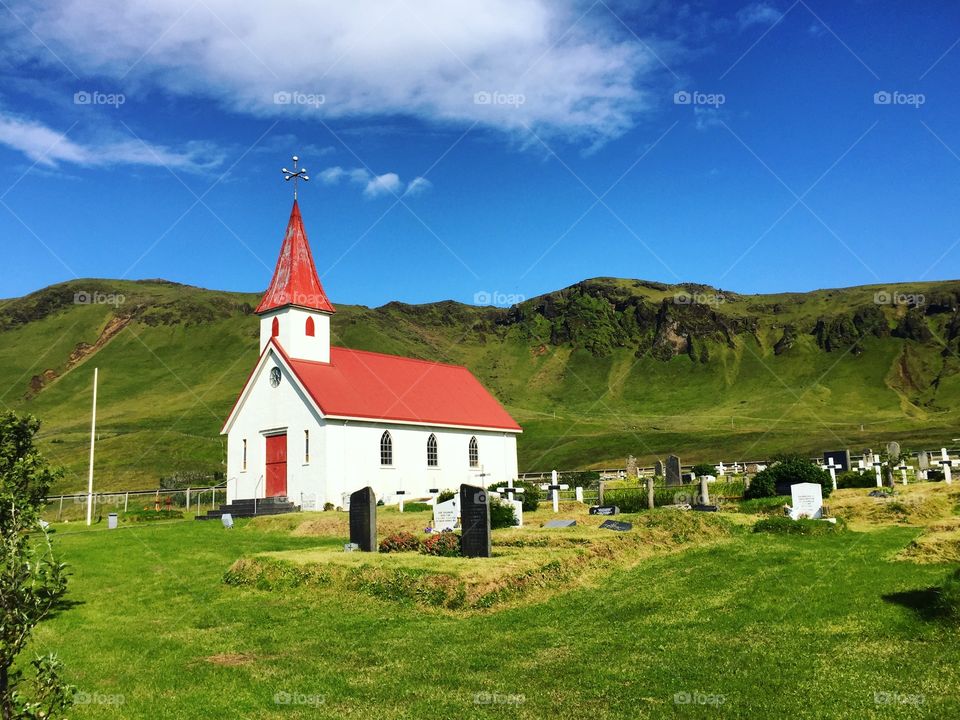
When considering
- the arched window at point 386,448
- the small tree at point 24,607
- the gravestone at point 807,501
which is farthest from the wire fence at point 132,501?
the small tree at point 24,607

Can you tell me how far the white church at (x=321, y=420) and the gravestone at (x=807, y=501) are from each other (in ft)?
56.3

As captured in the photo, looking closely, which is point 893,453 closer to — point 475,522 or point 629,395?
point 475,522

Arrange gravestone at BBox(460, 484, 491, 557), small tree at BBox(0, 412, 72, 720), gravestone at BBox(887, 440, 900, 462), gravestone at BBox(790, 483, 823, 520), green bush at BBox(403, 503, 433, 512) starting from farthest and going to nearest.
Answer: gravestone at BBox(887, 440, 900, 462), green bush at BBox(403, 503, 433, 512), gravestone at BBox(790, 483, 823, 520), gravestone at BBox(460, 484, 491, 557), small tree at BBox(0, 412, 72, 720)

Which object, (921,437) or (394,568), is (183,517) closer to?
(394,568)

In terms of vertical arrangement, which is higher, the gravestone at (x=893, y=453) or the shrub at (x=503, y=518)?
the gravestone at (x=893, y=453)

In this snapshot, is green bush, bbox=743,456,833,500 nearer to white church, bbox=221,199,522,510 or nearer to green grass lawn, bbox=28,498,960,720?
green grass lawn, bbox=28,498,960,720

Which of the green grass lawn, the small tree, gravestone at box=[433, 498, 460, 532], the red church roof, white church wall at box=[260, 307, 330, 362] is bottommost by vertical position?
the green grass lawn

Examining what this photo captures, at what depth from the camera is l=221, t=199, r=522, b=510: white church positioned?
3497cm

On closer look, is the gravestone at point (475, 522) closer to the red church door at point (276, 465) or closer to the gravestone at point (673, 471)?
the gravestone at point (673, 471)

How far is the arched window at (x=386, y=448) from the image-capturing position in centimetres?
3712

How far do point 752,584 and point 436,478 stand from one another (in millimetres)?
27512

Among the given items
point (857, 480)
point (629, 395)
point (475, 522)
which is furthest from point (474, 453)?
point (629, 395)

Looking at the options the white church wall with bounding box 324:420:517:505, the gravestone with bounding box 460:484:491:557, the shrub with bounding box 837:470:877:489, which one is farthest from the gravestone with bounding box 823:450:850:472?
the gravestone with bounding box 460:484:491:557

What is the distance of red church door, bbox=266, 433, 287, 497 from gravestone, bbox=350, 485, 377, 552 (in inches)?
709
